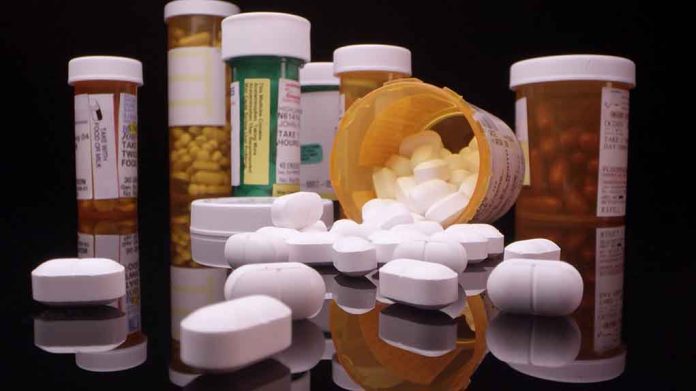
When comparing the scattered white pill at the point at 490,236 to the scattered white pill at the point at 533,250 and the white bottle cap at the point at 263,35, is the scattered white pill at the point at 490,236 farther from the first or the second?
the white bottle cap at the point at 263,35

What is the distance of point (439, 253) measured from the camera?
62 centimetres

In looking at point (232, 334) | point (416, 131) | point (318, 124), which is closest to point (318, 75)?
point (318, 124)

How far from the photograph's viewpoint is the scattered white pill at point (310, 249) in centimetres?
67

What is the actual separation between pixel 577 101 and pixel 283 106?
389 mm

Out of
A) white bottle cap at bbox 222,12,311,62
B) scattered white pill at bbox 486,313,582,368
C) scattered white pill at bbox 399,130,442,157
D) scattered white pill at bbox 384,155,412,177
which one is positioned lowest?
scattered white pill at bbox 486,313,582,368

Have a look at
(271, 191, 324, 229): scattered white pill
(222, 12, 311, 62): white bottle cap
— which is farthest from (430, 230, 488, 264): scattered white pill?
(222, 12, 311, 62): white bottle cap

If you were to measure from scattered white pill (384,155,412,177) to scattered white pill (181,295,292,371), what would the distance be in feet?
2.11

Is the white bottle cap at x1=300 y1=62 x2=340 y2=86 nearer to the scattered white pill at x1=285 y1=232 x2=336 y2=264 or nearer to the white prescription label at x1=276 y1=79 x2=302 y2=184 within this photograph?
the white prescription label at x1=276 y1=79 x2=302 y2=184

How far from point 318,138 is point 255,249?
503mm

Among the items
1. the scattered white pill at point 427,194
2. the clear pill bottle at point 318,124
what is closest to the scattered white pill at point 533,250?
the scattered white pill at point 427,194

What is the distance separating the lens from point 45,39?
3.94 feet

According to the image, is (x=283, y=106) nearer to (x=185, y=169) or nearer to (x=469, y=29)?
(x=185, y=169)

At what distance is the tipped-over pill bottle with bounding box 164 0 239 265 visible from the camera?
993 millimetres

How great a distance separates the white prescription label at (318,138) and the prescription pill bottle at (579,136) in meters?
0.33
